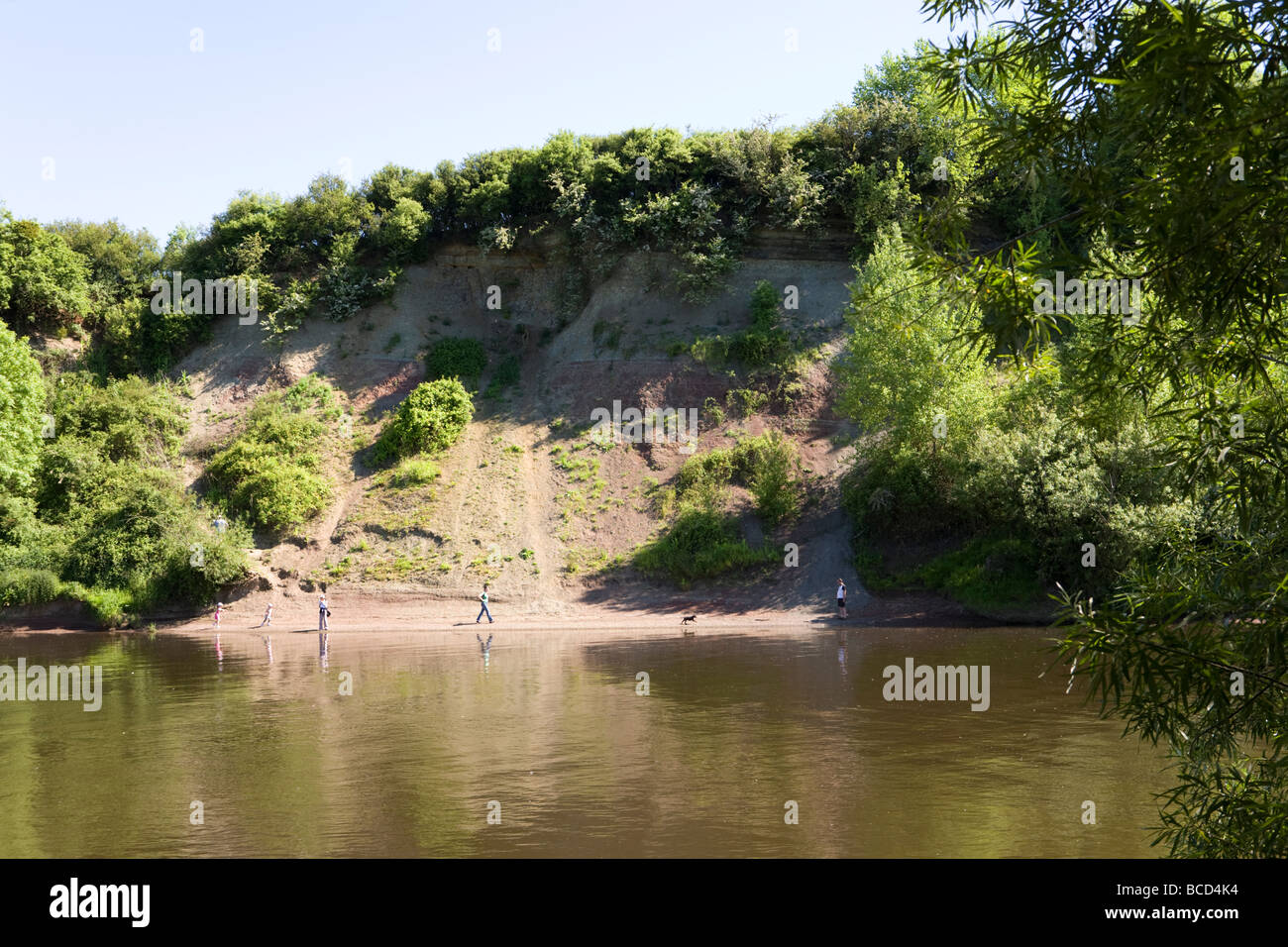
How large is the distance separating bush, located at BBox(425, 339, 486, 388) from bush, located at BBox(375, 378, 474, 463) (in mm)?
2834

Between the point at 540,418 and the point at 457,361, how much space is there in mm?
5953

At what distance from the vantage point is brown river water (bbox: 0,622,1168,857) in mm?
10570

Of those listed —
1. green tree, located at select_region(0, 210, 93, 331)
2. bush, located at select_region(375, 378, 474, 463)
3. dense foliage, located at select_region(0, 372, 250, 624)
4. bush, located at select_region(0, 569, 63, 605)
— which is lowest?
bush, located at select_region(0, 569, 63, 605)

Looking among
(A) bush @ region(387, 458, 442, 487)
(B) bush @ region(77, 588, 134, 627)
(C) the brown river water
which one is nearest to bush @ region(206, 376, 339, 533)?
(A) bush @ region(387, 458, 442, 487)

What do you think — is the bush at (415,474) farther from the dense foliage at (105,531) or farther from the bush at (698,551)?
the bush at (698,551)

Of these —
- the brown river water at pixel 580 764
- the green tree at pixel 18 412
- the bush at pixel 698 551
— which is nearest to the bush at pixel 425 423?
the bush at pixel 698 551

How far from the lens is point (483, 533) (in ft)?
126

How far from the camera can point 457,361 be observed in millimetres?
46469

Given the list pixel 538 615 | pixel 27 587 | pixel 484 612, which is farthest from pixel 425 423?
pixel 27 587

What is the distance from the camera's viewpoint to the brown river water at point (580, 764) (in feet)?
34.7

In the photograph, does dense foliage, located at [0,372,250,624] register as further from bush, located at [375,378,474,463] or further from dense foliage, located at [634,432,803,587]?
dense foliage, located at [634,432,803,587]

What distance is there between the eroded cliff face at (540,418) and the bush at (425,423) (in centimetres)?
78

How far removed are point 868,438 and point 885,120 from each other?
60.3 ft

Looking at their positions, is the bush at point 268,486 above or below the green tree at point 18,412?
below
